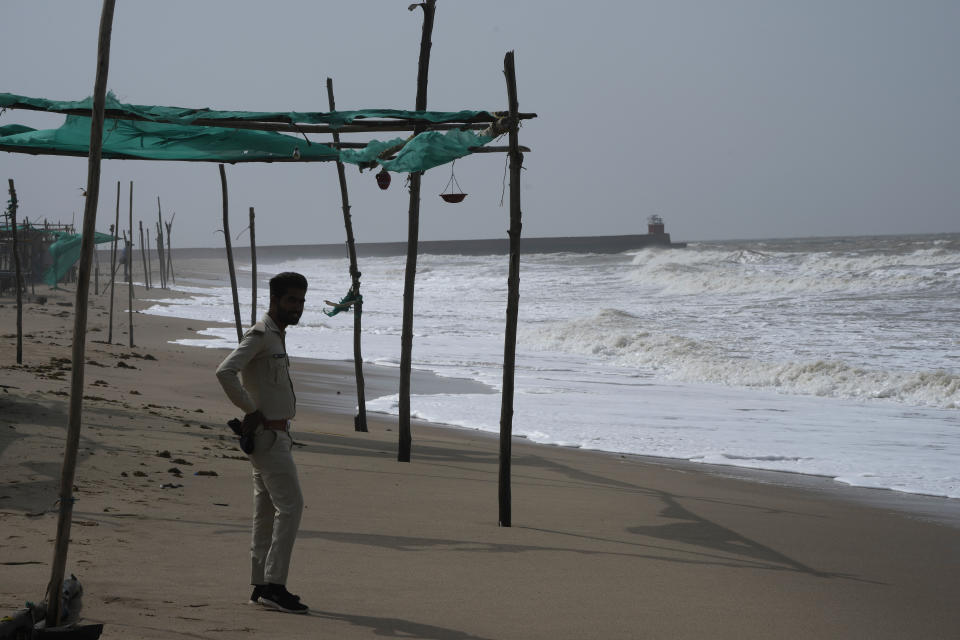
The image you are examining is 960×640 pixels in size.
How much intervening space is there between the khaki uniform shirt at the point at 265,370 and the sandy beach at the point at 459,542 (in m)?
0.85

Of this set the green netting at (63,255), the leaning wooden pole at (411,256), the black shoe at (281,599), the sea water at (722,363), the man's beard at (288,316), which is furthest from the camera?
the green netting at (63,255)

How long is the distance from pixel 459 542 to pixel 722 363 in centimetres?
1195

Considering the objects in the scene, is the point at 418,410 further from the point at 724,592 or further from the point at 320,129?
the point at 724,592

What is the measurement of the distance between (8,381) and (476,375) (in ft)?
25.2

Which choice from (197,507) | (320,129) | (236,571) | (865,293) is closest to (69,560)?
(236,571)

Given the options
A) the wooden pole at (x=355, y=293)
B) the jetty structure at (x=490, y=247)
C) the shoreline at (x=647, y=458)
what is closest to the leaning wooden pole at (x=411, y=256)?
the wooden pole at (x=355, y=293)

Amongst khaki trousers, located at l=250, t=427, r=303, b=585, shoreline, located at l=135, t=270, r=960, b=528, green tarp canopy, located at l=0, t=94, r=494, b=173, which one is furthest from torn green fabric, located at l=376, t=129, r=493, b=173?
shoreline, located at l=135, t=270, r=960, b=528

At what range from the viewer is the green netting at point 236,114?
20.0 ft

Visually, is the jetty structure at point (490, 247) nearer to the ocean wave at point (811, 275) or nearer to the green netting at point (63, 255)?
the ocean wave at point (811, 275)

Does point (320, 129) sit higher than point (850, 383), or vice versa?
point (320, 129)

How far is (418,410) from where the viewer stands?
1251cm

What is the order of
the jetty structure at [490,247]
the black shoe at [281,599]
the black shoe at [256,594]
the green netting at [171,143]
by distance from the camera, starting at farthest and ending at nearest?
1. the jetty structure at [490,247]
2. the green netting at [171,143]
3. the black shoe at [256,594]
4. the black shoe at [281,599]

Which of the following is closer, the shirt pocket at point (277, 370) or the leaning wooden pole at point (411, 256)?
the shirt pocket at point (277, 370)

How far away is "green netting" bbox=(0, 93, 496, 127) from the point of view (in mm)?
6094
